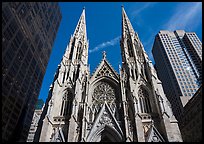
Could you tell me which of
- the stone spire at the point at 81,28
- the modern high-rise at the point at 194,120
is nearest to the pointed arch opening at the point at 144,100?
the modern high-rise at the point at 194,120

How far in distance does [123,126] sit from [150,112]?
4.72m

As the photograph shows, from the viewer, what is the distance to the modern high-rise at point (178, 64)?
46.7 metres

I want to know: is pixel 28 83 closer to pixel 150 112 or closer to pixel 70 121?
pixel 70 121

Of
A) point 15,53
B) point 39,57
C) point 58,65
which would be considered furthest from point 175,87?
point 15,53

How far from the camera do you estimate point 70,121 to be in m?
18.2

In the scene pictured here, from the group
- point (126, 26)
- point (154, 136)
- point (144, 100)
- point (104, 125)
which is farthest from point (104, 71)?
point (126, 26)

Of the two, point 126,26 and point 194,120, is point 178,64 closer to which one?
point 194,120

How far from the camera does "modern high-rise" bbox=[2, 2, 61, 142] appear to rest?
66.1 feet

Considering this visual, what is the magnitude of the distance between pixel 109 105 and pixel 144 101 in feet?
18.3

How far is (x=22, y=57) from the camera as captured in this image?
24609 millimetres

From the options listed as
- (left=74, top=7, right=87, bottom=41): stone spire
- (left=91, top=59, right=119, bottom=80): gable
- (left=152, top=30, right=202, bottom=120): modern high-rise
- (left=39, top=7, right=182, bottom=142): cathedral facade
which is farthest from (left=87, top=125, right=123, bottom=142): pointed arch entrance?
(left=152, top=30, right=202, bottom=120): modern high-rise

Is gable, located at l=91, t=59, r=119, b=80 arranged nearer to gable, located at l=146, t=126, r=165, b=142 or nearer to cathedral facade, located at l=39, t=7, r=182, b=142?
cathedral facade, located at l=39, t=7, r=182, b=142

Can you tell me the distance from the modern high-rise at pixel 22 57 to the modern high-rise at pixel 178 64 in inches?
1586

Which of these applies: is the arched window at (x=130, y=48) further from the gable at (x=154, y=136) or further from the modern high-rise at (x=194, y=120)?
the gable at (x=154, y=136)
